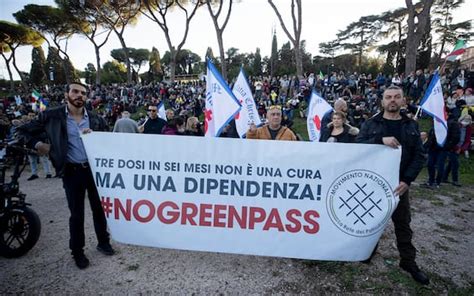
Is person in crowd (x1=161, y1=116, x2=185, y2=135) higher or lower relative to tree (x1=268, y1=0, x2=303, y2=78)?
lower

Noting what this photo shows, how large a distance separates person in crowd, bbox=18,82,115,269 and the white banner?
20cm

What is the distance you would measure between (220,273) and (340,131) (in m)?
2.59

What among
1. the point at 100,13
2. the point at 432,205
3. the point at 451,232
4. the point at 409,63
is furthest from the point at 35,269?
the point at 100,13

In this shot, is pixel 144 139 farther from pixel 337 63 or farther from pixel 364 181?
pixel 337 63

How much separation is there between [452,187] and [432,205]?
197cm

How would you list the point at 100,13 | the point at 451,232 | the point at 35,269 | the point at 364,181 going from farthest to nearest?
the point at 100,13, the point at 451,232, the point at 35,269, the point at 364,181

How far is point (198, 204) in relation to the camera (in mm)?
2854

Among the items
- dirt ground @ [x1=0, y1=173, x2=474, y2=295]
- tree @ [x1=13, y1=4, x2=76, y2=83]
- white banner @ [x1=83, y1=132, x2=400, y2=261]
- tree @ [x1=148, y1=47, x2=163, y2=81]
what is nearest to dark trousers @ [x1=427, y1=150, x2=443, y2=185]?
dirt ground @ [x1=0, y1=173, x2=474, y2=295]

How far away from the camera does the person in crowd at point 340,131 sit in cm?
397

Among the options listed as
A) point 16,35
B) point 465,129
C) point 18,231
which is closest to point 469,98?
point 465,129

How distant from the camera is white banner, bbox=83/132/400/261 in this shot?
2740mm

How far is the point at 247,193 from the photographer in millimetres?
2809

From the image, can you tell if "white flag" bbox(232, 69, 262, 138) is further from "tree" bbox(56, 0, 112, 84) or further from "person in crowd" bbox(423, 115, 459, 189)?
"tree" bbox(56, 0, 112, 84)

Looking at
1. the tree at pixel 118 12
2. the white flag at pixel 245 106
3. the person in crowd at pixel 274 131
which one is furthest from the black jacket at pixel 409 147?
the tree at pixel 118 12
